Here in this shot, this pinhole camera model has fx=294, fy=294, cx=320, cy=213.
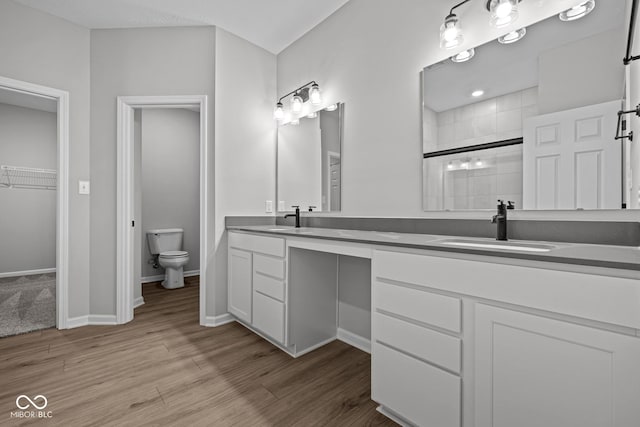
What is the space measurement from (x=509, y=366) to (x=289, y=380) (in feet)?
3.82

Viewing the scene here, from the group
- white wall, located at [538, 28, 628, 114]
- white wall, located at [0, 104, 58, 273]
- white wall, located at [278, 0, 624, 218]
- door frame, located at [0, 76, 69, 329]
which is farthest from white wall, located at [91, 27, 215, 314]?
white wall, located at [0, 104, 58, 273]

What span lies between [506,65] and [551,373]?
4.50 feet

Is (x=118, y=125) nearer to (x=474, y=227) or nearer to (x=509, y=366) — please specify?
(x=474, y=227)

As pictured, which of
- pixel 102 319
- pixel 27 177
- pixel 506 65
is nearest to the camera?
pixel 506 65

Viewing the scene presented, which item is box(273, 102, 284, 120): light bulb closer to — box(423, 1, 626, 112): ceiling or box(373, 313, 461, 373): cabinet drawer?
box(423, 1, 626, 112): ceiling

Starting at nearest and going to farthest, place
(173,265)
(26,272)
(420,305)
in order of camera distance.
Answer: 1. (420,305)
2. (173,265)
3. (26,272)

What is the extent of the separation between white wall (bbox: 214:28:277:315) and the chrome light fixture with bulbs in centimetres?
19

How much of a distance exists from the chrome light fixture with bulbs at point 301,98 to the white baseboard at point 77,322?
240 centimetres

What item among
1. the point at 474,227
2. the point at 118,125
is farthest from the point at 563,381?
the point at 118,125

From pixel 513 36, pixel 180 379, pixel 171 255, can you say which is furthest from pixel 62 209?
pixel 513 36

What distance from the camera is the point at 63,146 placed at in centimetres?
236

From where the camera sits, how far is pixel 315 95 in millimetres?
2400

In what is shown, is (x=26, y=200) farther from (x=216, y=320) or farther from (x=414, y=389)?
(x=414, y=389)

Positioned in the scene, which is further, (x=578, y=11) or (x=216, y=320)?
(x=216, y=320)
